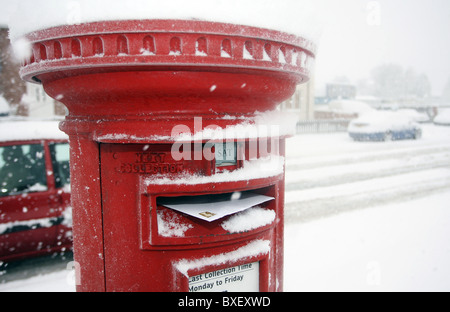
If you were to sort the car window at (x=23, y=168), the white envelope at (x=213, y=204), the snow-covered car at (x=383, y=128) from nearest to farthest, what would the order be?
1. the white envelope at (x=213, y=204)
2. the car window at (x=23, y=168)
3. the snow-covered car at (x=383, y=128)

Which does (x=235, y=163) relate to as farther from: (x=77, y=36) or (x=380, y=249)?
(x=380, y=249)

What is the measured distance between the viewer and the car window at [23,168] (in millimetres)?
3988

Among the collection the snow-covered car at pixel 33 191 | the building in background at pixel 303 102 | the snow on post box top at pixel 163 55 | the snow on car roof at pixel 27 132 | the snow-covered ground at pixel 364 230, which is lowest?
the snow-covered ground at pixel 364 230

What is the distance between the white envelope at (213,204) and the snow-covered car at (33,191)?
3.26m

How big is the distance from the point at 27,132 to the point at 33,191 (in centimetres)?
74

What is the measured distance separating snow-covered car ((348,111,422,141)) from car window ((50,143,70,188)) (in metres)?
14.0

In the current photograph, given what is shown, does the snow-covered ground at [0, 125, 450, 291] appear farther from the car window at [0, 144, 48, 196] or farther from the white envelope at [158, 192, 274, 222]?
the white envelope at [158, 192, 274, 222]

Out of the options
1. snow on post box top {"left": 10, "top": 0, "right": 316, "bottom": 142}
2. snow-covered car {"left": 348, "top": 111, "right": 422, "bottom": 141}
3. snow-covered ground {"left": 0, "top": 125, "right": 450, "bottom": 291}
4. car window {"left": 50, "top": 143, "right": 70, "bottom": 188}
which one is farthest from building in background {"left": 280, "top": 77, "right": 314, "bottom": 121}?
snow on post box top {"left": 10, "top": 0, "right": 316, "bottom": 142}

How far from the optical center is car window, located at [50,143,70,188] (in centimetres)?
423

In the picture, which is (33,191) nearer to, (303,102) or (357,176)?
(357,176)

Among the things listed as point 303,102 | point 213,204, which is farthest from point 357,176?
point 303,102

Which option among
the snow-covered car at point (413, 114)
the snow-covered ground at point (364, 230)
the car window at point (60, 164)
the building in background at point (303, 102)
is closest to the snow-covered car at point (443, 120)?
the snow-covered car at point (413, 114)

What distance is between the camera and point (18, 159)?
13.8 ft

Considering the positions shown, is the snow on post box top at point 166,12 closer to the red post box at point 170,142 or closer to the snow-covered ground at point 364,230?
the red post box at point 170,142
